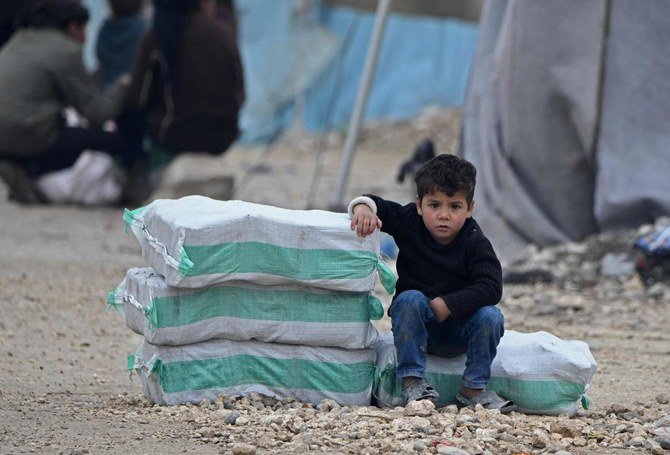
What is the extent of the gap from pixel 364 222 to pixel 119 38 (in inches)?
265

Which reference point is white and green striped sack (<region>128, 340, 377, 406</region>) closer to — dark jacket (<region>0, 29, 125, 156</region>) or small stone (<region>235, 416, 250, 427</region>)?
small stone (<region>235, 416, 250, 427</region>)

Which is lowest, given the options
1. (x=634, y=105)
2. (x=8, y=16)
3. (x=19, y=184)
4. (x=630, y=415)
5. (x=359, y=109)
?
(x=19, y=184)

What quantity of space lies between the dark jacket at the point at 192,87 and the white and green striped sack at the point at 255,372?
5.43 m

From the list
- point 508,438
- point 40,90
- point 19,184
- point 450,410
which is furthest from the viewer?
point 19,184

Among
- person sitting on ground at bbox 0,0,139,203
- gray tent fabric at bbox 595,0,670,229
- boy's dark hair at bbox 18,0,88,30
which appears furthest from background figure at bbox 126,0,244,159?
gray tent fabric at bbox 595,0,670,229

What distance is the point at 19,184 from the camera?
988 cm

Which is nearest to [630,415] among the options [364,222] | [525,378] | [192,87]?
[525,378]

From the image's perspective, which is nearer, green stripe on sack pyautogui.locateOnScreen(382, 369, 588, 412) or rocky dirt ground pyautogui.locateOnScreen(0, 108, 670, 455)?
rocky dirt ground pyautogui.locateOnScreen(0, 108, 670, 455)

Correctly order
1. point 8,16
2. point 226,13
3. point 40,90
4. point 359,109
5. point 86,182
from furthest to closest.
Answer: point 226,13
point 8,16
point 86,182
point 359,109
point 40,90

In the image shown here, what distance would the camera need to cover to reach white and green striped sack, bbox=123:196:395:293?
413 centimetres

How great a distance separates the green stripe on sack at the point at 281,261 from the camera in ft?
13.6

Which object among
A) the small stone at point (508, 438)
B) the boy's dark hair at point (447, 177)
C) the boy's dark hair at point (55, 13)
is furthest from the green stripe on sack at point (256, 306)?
the boy's dark hair at point (55, 13)

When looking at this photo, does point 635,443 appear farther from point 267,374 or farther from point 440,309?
point 267,374

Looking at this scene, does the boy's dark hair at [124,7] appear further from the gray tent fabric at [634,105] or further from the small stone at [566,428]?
the small stone at [566,428]
